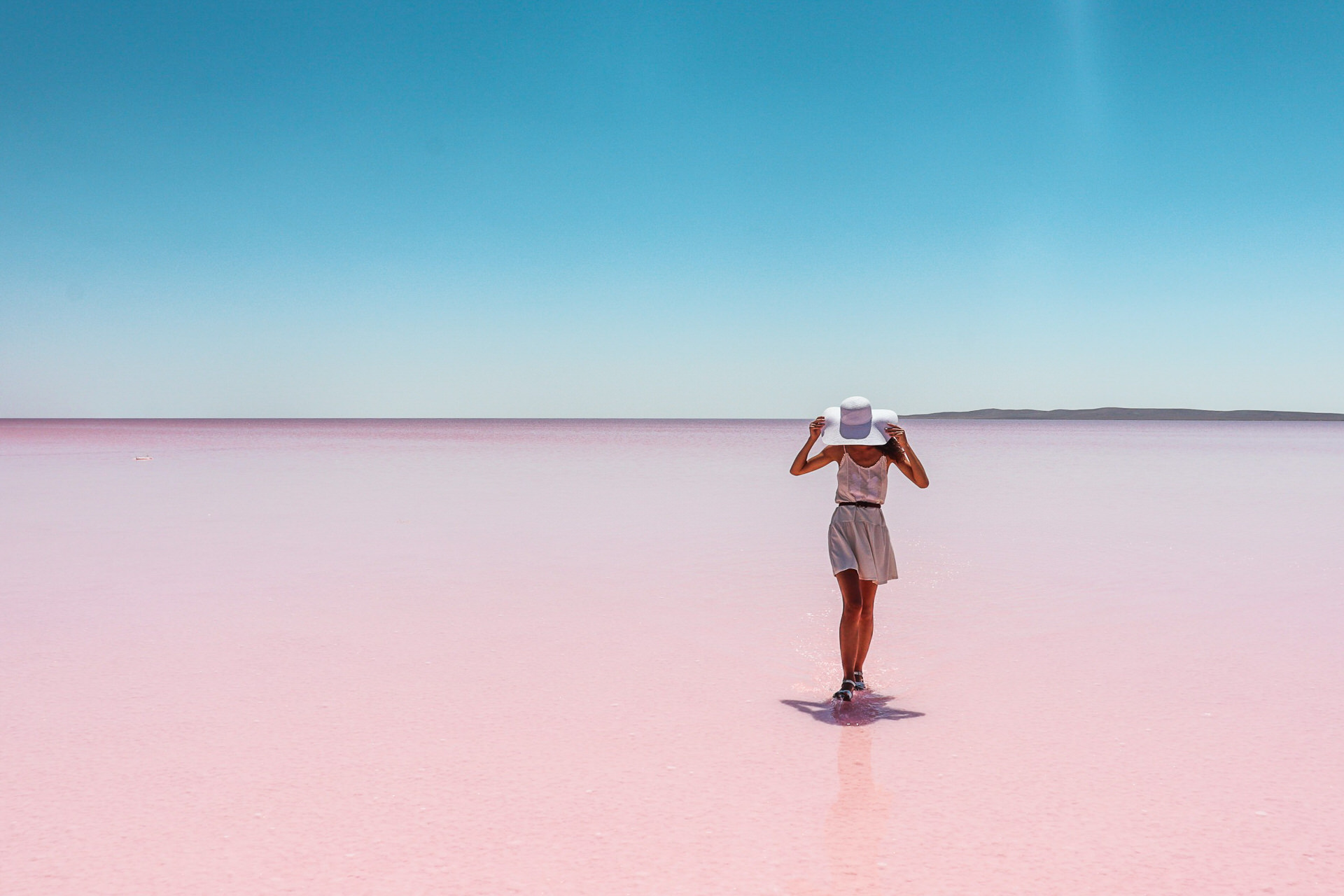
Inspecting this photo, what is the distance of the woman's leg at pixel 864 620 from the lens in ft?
19.1

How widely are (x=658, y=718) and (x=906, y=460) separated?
192cm

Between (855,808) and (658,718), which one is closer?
(855,808)

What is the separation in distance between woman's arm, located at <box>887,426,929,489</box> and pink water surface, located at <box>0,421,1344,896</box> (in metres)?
1.28

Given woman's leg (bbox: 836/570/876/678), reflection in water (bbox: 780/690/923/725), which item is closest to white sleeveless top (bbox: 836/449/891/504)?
woman's leg (bbox: 836/570/876/678)

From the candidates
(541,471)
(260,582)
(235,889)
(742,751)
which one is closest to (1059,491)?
(541,471)

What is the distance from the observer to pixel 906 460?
5.59 metres

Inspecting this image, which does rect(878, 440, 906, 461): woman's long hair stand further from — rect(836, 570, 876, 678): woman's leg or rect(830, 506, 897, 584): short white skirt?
rect(836, 570, 876, 678): woman's leg

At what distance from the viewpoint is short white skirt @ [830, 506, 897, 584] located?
5.61 meters

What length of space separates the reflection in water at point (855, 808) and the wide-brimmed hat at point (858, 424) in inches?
57.8

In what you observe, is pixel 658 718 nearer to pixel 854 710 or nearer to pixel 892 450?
pixel 854 710

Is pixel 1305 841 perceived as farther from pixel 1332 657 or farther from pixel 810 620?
pixel 810 620

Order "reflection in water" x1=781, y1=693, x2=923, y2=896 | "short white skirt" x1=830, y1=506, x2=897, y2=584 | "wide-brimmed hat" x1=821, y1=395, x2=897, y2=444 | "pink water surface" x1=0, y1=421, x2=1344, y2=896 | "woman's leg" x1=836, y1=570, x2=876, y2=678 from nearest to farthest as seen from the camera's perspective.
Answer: "reflection in water" x1=781, y1=693, x2=923, y2=896 < "pink water surface" x1=0, y1=421, x2=1344, y2=896 < "wide-brimmed hat" x1=821, y1=395, x2=897, y2=444 < "short white skirt" x1=830, y1=506, x2=897, y2=584 < "woman's leg" x1=836, y1=570, x2=876, y2=678

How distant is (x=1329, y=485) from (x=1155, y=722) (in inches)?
834

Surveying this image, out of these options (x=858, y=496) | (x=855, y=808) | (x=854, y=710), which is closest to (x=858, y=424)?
(x=858, y=496)
